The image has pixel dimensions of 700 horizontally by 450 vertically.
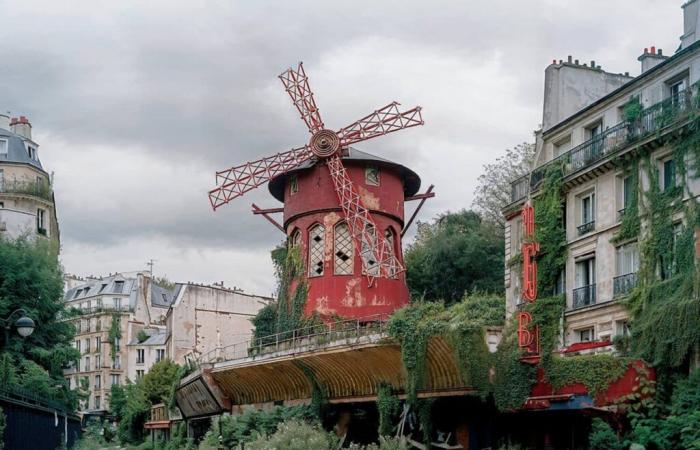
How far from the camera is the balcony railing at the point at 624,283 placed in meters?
29.1

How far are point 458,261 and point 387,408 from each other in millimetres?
15538

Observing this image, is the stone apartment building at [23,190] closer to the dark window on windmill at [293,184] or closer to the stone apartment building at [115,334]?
the dark window on windmill at [293,184]

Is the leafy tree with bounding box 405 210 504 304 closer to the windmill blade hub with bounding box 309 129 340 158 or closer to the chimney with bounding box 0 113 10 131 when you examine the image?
the windmill blade hub with bounding box 309 129 340 158

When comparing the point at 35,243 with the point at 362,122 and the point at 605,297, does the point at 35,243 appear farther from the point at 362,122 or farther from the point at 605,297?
the point at 605,297

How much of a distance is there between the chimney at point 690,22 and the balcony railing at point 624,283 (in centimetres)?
682

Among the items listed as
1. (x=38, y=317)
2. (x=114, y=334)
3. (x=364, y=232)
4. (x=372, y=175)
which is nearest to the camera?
(x=364, y=232)

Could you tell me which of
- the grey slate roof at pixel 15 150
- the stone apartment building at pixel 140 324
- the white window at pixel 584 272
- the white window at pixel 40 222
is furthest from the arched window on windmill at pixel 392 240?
the stone apartment building at pixel 140 324

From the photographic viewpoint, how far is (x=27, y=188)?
5772 centimetres

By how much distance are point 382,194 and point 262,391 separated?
1004 centimetres

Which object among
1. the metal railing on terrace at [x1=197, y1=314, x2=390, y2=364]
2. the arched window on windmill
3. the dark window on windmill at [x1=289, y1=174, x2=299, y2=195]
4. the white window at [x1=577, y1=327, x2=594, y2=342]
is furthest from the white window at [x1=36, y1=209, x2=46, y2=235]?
the white window at [x1=577, y1=327, x2=594, y2=342]

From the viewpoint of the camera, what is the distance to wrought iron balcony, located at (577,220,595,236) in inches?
1238

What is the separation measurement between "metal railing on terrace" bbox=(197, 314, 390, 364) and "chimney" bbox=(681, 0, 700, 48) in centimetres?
1232

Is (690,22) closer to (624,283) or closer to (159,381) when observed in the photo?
(624,283)

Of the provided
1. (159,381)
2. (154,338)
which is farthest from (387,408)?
(154,338)
